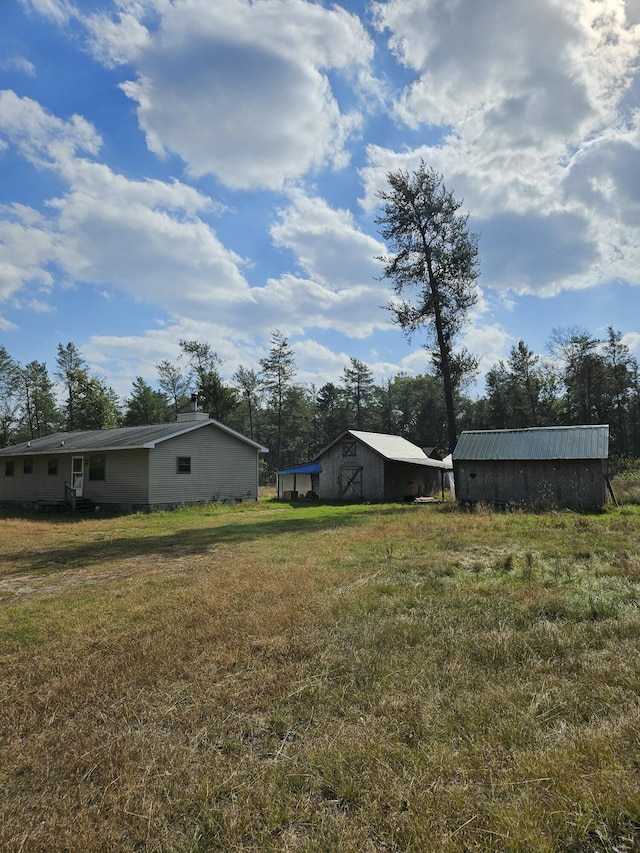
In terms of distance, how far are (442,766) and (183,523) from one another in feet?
50.0

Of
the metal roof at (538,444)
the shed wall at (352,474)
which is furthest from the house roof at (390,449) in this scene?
the metal roof at (538,444)

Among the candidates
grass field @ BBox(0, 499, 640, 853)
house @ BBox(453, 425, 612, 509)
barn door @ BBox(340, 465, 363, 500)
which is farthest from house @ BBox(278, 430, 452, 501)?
grass field @ BBox(0, 499, 640, 853)

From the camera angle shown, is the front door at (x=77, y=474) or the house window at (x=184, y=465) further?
the front door at (x=77, y=474)

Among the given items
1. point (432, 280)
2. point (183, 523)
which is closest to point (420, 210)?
point (432, 280)

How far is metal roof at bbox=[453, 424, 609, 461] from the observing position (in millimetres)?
17609

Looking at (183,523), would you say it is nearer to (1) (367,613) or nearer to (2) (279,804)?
(1) (367,613)

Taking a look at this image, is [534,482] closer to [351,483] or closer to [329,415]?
[351,483]

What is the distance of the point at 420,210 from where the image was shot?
2409cm

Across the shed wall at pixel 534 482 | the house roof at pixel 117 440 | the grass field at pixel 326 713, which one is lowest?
the grass field at pixel 326 713

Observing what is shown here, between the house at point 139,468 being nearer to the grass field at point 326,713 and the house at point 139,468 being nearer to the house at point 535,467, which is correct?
the house at point 535,467

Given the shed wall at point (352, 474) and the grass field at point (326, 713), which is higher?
the shed wall at point (352, 474)

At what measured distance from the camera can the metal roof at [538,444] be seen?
17.6 meters

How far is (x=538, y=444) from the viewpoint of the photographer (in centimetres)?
1870

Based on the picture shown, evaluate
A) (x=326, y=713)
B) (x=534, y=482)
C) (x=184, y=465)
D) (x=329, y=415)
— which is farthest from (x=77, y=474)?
(x=329, y=415)
